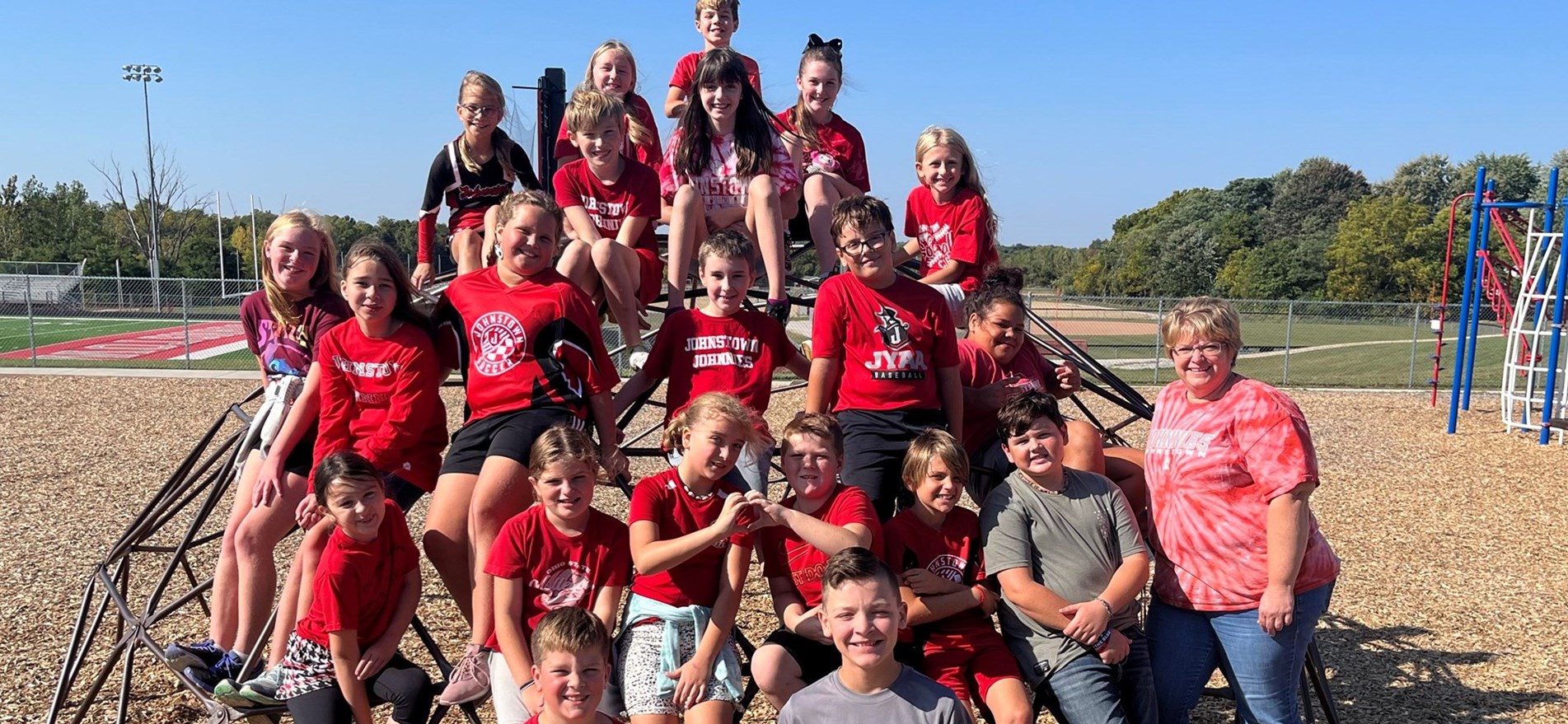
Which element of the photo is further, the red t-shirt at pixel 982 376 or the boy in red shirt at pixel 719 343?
the red t-shirt at pixel 982 376

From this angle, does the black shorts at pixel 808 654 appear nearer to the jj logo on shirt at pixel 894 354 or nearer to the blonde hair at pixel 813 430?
the blonde hair at pixel 813 430

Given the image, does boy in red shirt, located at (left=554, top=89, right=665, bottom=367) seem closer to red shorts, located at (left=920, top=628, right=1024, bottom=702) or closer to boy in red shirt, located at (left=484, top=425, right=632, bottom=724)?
boy in red shirt, located at (left=484, top=425, right=632, bottom=724)

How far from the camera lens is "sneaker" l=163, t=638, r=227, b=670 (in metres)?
3.80

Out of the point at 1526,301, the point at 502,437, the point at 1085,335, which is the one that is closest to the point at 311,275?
the point at 502,437

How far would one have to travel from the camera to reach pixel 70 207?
48.4 meters

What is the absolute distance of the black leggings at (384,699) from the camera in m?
3.44

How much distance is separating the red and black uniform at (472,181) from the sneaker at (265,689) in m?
2.56

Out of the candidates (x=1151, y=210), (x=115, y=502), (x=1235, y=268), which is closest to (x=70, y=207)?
(x=115, y=502)

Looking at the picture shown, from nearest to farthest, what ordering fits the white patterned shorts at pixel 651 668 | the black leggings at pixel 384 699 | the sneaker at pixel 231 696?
the white patterned shorts at pixel 651 668 → the black leggings at pixel 384 699 → the sneaker at pixel 231 696

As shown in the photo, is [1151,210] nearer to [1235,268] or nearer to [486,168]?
[1235,268]

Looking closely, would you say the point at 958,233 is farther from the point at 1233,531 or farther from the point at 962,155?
the point at 1233,531

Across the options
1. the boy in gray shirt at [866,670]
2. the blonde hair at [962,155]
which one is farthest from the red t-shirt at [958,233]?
the boy in gray shirt at [866,670]

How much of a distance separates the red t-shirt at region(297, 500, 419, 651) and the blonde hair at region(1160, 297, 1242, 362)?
2.49m

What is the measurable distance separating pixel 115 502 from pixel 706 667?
8.68 metres
